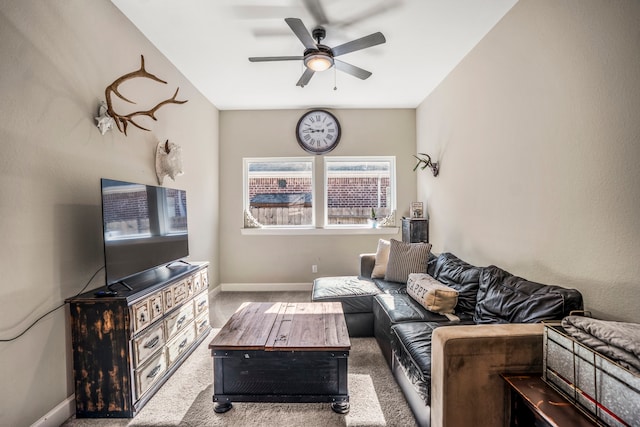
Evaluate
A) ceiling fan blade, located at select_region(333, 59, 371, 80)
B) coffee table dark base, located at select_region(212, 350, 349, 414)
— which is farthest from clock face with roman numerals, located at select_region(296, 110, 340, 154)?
coffee table dark base, located at select_region(212, 350, 349, 414)

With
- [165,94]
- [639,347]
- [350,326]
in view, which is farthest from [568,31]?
[165,94]

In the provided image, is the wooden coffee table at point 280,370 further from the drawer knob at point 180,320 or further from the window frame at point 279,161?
the window frame at point 279,161

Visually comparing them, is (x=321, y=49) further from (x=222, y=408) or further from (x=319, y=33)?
(x=222, y=408)

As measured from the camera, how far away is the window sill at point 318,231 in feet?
14.5

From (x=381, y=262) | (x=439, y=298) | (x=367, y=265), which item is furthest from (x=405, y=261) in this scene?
(x=439, y=298)

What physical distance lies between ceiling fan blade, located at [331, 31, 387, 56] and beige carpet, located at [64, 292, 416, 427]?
8.20 feet

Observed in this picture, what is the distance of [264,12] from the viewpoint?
2.30m

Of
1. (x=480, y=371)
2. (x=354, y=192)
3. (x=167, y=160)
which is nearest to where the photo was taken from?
(x=480, y=371)

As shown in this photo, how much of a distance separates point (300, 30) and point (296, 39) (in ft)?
2.13

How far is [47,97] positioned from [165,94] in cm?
131

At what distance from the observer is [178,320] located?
2.34 metres

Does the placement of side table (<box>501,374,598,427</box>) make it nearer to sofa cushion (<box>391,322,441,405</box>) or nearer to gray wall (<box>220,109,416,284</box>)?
sofa cushion (<box>391,322,441,405</box>)

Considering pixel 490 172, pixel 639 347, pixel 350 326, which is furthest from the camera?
pixel 350 326

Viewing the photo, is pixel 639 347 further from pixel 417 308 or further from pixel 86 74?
Answer: pixel 86 74
